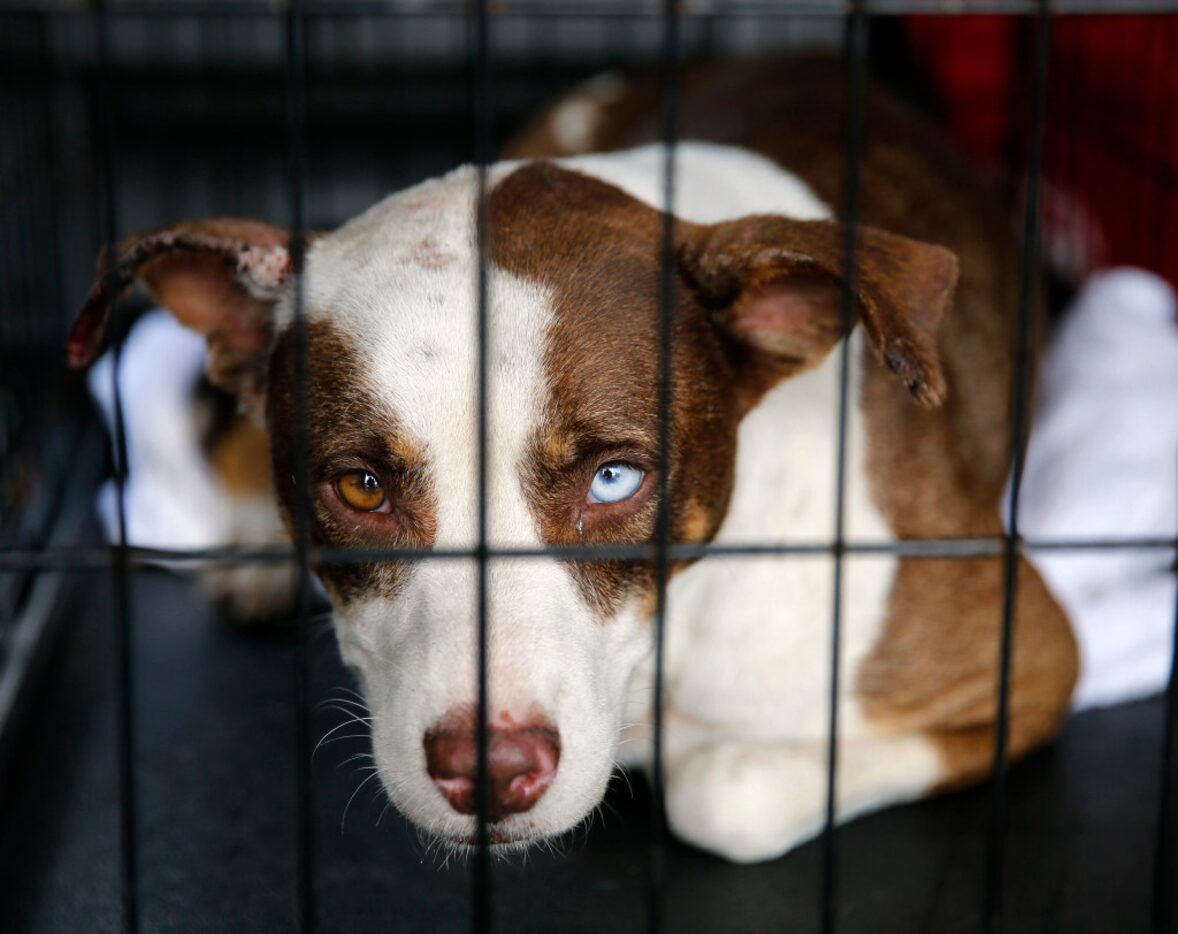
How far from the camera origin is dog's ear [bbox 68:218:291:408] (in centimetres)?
140

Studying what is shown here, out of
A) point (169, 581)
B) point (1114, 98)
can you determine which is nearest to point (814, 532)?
point (169, 581)

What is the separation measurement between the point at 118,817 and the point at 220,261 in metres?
0.66

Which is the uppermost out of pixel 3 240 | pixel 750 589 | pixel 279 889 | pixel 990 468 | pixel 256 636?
pixel 3 240

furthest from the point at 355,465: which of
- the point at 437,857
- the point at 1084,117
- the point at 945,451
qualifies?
the point at 1084,117

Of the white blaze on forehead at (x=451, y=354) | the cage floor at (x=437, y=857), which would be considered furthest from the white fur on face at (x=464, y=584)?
the cage floor at (x=437, y=857)

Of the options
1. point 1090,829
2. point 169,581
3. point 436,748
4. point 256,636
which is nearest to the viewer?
point 436,748

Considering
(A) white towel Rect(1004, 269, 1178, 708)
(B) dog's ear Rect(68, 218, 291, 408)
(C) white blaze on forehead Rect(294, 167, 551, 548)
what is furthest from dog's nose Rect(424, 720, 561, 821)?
(A) white towel Rect(1004, 269, 1178, 708)

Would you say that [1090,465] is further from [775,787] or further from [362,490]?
[362,490]

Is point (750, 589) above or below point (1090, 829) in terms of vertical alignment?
above

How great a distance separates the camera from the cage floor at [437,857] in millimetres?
1479

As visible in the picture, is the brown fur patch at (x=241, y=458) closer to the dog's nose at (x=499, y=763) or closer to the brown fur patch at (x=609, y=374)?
the brown fur patch at (x=609, y=374)

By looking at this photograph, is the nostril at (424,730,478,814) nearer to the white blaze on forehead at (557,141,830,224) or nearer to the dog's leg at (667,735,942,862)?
the dog's leg at (667,735,942,862)

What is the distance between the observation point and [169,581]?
2.41m

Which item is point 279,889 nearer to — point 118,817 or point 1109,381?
point 118,817
